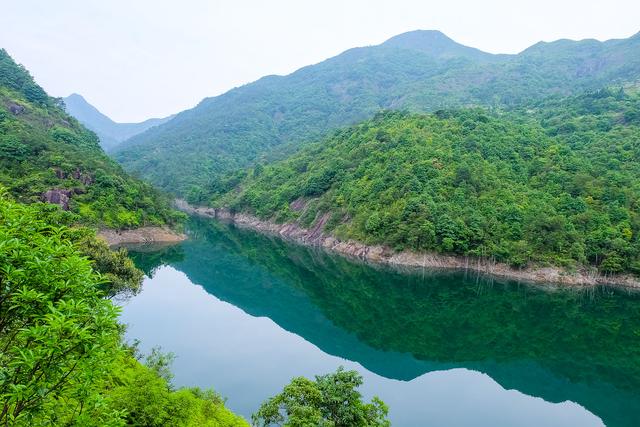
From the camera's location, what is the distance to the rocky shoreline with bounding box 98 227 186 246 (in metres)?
59.6

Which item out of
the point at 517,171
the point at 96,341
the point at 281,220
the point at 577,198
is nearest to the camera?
the point at 96,341

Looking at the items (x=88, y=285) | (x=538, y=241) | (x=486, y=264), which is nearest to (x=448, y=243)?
(x=486, y=264)

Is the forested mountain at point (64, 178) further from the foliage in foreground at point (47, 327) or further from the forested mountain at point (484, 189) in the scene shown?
the foliage in foreground at point (47, 327)

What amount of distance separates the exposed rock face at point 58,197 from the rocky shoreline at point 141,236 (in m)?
5.39

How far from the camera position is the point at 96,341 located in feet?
18.9

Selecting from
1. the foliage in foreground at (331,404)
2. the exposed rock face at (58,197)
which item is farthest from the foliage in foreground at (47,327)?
the exposed rock face at (58,197)

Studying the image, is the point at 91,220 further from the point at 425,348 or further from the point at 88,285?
the point at 88,285

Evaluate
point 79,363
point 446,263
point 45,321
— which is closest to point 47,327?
point 45,321

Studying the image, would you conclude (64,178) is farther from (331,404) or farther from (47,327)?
(47,327)

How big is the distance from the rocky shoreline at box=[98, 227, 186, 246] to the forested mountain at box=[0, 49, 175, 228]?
1.00 meters

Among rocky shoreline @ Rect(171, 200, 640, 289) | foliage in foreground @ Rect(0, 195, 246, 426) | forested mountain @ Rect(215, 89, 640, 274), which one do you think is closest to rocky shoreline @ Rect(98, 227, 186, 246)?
rocky shoreline @ Rect(171, 200, 640, 289)

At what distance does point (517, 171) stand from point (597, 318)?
3669 centimetres

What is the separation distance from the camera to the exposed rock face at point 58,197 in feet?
179

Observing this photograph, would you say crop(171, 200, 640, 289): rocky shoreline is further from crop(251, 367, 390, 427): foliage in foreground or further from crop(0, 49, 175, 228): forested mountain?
crop(251, 367, 390, 427): foliage in foreground
